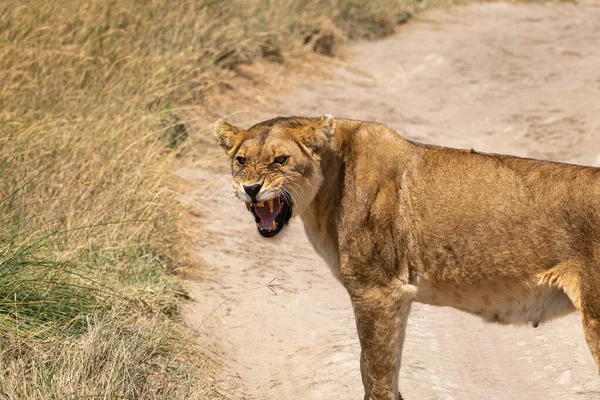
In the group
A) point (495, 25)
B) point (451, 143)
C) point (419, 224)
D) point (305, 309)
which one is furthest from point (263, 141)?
point (495, 25)

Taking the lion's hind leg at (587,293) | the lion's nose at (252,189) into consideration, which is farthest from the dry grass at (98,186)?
the lion's hind leg at (587,293)

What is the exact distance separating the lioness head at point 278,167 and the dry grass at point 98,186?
963 millimetres

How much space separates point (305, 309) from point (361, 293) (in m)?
2.23

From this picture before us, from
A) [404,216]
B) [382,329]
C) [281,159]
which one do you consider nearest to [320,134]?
[281,159]

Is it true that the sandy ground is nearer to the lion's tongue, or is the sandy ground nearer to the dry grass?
the dry grass

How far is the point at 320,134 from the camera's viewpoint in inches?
207

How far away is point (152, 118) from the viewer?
898 centimetres

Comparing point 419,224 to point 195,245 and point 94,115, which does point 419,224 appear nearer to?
point 195,245

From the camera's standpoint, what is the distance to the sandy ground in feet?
20.4

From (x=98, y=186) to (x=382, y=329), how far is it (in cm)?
323

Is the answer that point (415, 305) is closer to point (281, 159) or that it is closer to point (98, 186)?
point (98, 186)

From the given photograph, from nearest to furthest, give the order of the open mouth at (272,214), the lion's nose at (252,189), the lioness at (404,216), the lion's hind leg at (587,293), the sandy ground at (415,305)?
the lion's hind leg at (587,293) → the lioness at (404,216) → the lion's nose at (252,189) → the open mouth at (272,214) → the sandy ground at (415,305)

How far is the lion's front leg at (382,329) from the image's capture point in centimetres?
519

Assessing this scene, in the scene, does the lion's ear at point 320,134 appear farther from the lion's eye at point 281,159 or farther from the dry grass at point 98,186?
the dry grass at point 98,186
